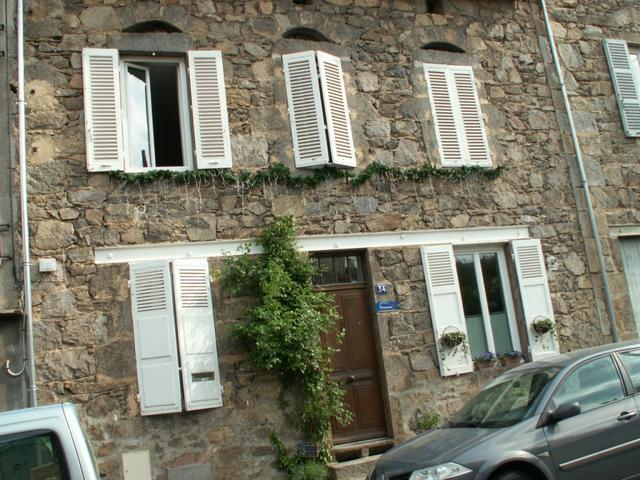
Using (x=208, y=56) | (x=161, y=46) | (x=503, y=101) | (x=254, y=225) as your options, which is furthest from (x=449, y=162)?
(x=161, y=46)

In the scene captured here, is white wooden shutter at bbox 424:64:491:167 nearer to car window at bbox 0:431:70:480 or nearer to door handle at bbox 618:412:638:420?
door handle at bbox 618:412:638:420

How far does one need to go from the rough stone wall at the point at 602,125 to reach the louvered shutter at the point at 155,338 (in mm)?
6113

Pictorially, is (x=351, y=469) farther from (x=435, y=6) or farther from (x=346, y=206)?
(x=435, y=6)

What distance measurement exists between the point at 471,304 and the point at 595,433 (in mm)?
4027

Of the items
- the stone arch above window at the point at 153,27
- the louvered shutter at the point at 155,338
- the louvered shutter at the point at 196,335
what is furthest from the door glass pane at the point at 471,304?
the stone arch above window at the point at 153,27

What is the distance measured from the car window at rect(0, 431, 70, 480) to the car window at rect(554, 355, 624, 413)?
371 centimetres

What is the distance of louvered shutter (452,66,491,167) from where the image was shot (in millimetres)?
9516

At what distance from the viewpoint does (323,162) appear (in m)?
8.57

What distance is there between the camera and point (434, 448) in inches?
208

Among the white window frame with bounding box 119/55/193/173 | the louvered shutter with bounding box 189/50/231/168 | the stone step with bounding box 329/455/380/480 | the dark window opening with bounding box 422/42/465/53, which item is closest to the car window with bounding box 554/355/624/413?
the stone step with bounding box 329/455/380/480

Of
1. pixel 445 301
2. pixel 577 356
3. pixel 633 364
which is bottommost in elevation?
pixel 633 364

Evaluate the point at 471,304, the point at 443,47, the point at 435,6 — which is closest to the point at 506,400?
the point at 471,304

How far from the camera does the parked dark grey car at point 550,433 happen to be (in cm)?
494

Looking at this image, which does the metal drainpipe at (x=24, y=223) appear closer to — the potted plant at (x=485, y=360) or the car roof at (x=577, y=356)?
the car roof at (x=577, y=356)
